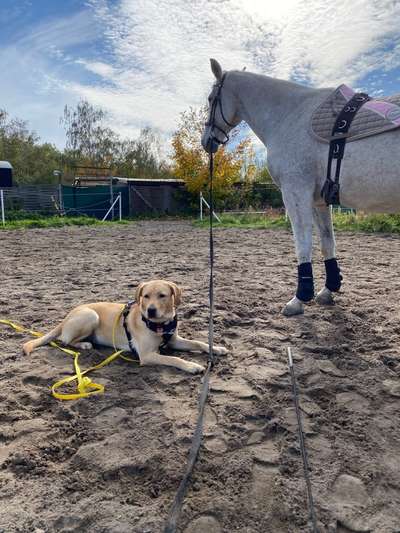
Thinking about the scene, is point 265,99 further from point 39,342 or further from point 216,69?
point 39,342

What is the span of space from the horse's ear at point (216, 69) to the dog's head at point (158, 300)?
2.91 meters

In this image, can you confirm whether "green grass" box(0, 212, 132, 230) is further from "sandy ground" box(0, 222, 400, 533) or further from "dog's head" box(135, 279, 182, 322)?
"dog's head" box(135, 279, 182, 322)

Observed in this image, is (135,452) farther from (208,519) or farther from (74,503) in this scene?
(208,519)

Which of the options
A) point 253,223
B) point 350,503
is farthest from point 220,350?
point 253,223

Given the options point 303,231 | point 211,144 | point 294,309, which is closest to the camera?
point 303,231

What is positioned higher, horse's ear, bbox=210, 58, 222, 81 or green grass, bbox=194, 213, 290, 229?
horse's ear, bbox=210, 58, 222, 81

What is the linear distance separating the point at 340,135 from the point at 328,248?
5.42 ft

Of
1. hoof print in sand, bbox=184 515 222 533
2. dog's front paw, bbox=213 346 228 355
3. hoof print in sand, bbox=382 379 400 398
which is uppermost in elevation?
dog's front paw, bbox=213 346 228 355

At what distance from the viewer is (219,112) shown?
4.94 m

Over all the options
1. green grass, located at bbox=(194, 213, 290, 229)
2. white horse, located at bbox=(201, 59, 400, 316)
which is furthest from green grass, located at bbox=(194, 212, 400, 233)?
white horse, located at bbox=(201, 59, 400, 316)

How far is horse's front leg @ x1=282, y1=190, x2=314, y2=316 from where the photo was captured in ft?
13.8

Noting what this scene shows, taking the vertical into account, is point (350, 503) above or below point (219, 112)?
below

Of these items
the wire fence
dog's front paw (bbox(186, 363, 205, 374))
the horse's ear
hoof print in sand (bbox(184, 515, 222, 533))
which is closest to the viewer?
hoof print in sand (bbox(184, 515, 222, 533))

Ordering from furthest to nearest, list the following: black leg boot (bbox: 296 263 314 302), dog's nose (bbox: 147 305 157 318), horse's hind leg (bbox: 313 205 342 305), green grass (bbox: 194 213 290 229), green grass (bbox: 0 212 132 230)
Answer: green grass (bbox: 0 212 132 230) < green grass (bbox: 194 213 290 229) < horse's hind leg (bbox: 313 205 342 305) < black leg boot (bbox: 296 263 314 302) < dog's nose (bbox: 147 305 157 318)
